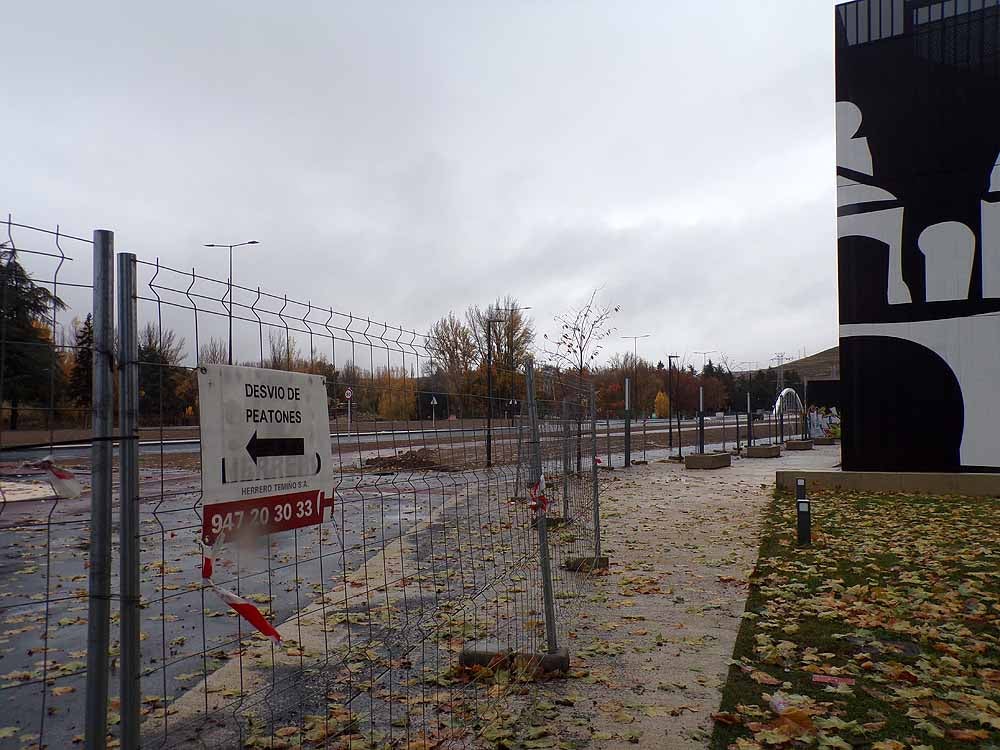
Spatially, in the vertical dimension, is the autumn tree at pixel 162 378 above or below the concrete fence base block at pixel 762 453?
above

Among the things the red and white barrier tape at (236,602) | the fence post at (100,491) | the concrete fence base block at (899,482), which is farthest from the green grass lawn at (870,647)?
the concrete fence base block at (899,482)

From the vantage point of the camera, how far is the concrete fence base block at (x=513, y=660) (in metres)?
5.34

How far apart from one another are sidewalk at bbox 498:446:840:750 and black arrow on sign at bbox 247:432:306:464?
2.31 metres

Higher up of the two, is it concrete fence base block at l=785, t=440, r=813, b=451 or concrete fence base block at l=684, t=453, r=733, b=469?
concrete fence base block at l=684, t=453, r=733, b=469

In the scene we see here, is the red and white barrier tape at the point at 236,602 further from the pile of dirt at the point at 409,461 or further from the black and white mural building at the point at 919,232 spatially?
the black and white mural building at the point at 919,232

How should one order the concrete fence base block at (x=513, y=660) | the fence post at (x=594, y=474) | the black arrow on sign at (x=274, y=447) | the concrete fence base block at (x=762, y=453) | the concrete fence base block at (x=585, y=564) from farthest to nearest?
the concrete fence base block at (x=762, y=453)
the fence post at (x=594, y=474)
the concrete fence base block at (x=585, y=564)
the concrete fence base block at (x=513, y=660)
the black arrow on sign at (x=274, y=447)

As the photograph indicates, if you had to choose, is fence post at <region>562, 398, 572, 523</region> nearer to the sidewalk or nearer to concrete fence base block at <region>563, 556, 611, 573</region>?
concrete fence base block at <region>563, 556, 611, 573</region>

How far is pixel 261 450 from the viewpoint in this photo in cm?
285

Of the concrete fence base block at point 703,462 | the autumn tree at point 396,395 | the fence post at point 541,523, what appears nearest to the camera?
the autumn tree at point 396,395

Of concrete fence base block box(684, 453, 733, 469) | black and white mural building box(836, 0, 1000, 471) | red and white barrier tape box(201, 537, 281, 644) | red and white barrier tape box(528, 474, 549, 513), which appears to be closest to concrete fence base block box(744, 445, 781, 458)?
concrete fence base block box(684, 453, 733, 469)

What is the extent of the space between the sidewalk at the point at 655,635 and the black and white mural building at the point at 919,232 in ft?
18.7

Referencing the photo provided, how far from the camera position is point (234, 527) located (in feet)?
8.94

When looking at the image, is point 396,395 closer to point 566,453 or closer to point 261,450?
point 261,450

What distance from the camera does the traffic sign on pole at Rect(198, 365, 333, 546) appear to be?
104 inches
